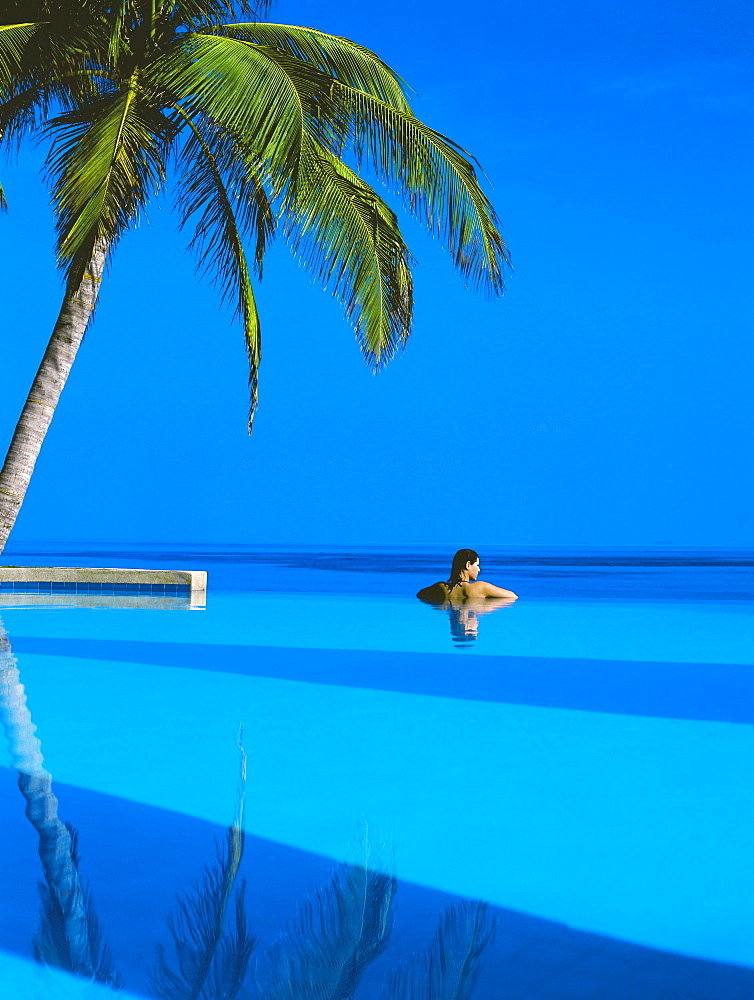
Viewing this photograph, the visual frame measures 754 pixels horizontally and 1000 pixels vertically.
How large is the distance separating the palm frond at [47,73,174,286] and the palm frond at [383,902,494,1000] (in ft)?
22.9

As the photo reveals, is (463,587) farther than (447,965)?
Yes

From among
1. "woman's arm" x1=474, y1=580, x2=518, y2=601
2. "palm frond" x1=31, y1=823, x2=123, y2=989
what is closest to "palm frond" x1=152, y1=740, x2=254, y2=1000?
"palm frond" x1=31, y1=823, x2=123, y2=989

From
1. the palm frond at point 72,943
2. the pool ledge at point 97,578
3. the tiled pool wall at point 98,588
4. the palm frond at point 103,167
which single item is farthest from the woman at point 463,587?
the palm frond at point 72,943

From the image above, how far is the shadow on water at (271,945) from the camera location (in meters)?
2.17

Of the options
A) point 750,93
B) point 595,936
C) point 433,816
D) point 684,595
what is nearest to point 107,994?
point 595,936

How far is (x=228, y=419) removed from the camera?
8631 centimetres

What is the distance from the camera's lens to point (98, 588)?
1336 cm

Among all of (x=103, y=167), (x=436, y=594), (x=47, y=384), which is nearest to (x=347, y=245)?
(x=103, y=167)

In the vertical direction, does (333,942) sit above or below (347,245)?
below

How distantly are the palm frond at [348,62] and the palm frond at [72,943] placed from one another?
8351 millimetres

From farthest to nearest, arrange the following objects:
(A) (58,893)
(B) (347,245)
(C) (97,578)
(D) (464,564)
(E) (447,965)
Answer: (D) (464,564), (C) (97,578), (B) (347,245), (A) (58,893), (E) (447,965)

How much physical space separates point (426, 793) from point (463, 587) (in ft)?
34.9

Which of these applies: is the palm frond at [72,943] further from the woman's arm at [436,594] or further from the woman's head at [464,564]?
the woman's arm at [436,594]

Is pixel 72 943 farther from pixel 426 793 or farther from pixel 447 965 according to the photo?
pixel 426 793
